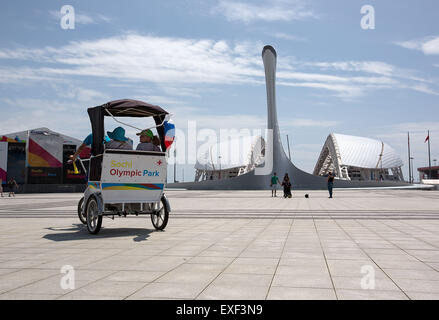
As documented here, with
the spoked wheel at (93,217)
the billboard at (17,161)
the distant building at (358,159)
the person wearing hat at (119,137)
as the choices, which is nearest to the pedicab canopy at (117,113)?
the person wearing hat at (119,137)

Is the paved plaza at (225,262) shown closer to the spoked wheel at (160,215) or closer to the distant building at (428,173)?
the spoked wheel at (160,215)

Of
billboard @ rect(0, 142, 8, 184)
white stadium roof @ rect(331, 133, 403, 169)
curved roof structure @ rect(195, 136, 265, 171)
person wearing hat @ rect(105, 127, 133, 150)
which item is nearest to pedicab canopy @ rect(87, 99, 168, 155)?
person wearing hat @ rect(105, 127, 133, 150)

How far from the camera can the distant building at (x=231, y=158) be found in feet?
298

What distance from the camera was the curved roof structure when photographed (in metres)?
91.1

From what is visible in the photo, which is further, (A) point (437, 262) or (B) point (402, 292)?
(A) point (437, 262)

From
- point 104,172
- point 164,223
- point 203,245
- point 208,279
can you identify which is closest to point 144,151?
point 104,172

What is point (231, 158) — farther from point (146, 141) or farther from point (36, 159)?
point (146, 141)

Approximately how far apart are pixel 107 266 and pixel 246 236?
326cm

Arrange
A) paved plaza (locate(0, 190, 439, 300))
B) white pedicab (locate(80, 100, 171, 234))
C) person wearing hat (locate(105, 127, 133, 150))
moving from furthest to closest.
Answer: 1. person wearing hat (locate(105, 127, 133, 150))
2. white pedicab (locate(80, 100, 171, 234))
3. paved plaza (locate(0, 190, 439, 300))

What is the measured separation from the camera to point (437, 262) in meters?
5.16

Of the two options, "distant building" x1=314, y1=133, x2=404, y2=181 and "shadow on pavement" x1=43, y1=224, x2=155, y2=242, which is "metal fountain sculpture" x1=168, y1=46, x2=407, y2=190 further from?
"shadow on pavement" x1=43, y1=224, x2=155, y2=242

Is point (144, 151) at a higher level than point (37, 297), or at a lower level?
higher
